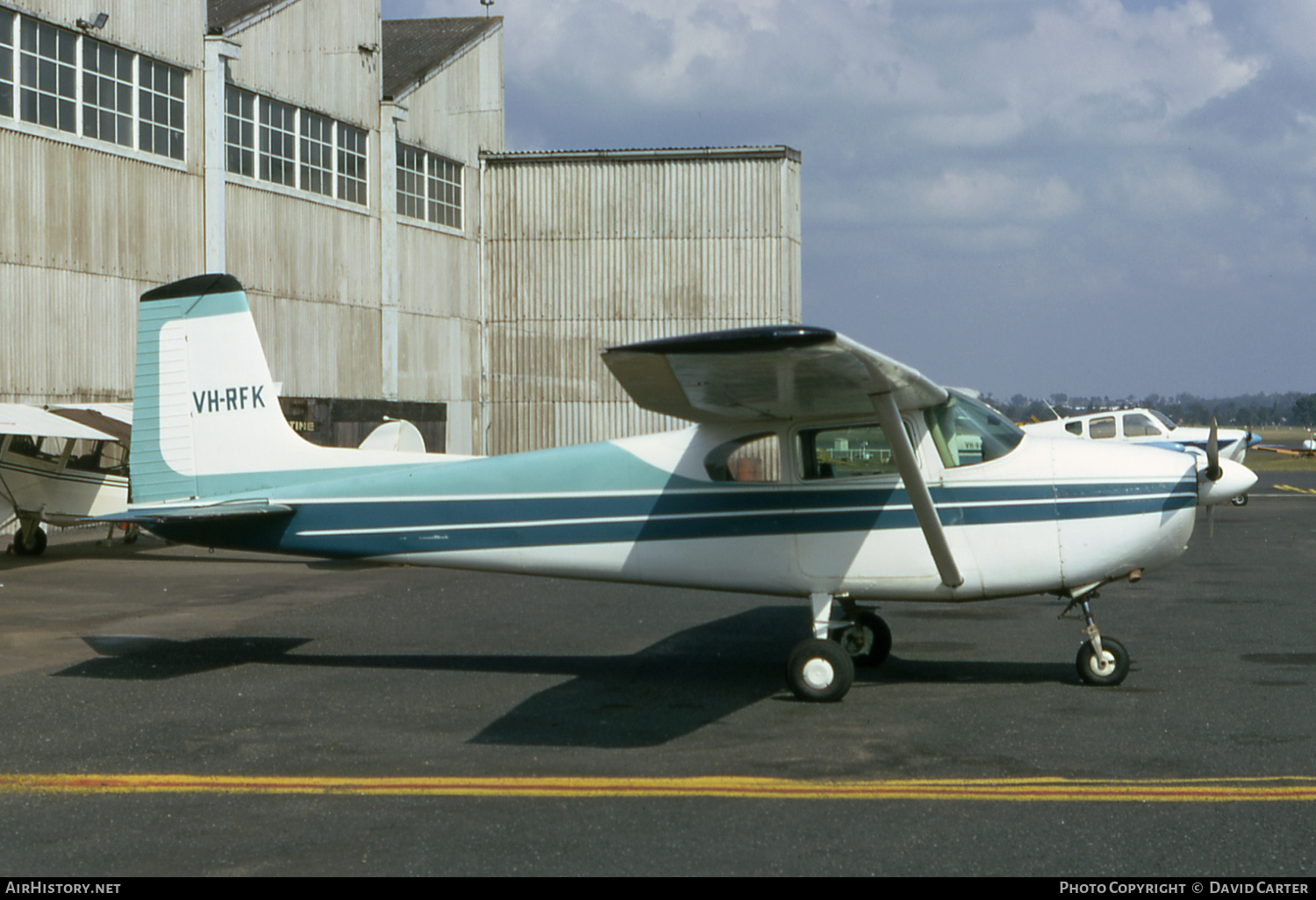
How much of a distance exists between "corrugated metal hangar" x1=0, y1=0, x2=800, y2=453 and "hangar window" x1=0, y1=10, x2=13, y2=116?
0.03 m

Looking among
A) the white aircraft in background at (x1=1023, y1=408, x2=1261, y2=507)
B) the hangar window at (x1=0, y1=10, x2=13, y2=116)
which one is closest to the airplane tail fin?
the hangar window at (x1=0, y1=10, x2=13, y2=116)

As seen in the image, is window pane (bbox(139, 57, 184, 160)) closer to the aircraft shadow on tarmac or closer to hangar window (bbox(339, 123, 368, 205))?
hangar window (bbox(339, 123, 368, 205))

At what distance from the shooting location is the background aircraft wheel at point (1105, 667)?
27.0 ft

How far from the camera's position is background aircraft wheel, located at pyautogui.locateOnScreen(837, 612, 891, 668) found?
9234 millimetres

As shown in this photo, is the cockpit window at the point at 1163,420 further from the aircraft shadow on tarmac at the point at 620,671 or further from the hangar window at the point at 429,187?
the hangar window at the point at 429,187

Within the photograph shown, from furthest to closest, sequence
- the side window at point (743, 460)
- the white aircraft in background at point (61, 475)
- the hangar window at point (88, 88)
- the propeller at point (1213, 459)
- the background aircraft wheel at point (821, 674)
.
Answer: the hangar window at point (88, 88)
the white aircraft in background at point (61, 475)
the propeller at point (1213, 459)
the side window at point (743, 460)
the background aircraft wheel at point (821, 674)

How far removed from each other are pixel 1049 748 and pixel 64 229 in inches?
739

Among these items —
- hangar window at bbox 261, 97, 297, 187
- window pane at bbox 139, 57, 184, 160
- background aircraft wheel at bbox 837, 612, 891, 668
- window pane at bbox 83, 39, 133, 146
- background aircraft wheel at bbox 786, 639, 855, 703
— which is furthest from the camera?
hangar window at bbox 261, 97, 297, 187

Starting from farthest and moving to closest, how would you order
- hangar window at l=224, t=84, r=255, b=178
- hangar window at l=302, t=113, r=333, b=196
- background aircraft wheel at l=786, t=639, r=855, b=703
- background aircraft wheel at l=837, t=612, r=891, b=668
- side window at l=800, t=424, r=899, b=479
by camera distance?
1. hangar window at l=302, t=113, r=333, b=196
2. hangar window at l=224, t=84, r=255, b=178
3. background aircraft wheel at l=837, t=612, r=891, b=668
4. side window at l=800, t=424, r=899, b=479
5. background aircraft wheel at l=786, t=639, r=855, b=703

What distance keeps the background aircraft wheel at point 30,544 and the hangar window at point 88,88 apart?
21.6 feet

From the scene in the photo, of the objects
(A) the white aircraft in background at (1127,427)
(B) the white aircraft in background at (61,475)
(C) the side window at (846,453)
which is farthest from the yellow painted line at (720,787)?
(A) the white aircraft in background at (1127,427)

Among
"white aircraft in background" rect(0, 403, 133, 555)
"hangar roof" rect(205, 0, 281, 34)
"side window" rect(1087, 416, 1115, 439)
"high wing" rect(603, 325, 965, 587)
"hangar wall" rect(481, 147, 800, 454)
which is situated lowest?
"white aircraft in background" rect(0, 403, 133, 555)

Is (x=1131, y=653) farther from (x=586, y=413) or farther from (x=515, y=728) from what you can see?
(x=586, y=413)
